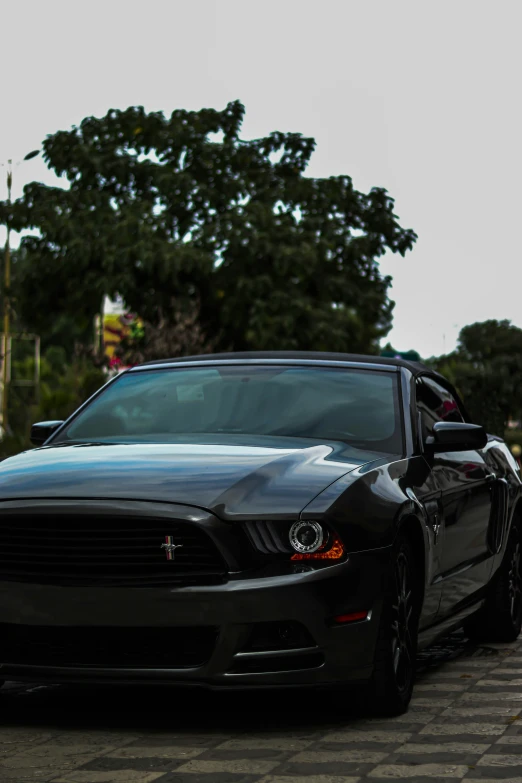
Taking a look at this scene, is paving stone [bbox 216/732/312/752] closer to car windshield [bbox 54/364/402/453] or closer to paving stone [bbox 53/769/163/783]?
paving stone [bbox 53/769/163/783]

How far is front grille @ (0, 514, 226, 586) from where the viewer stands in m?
5.45

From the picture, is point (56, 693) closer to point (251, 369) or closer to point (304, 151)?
point (251, 369)

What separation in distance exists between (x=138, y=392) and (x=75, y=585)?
6.65 ft

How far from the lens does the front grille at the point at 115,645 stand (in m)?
5.48

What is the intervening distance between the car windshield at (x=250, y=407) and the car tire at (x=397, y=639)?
2.27 feet

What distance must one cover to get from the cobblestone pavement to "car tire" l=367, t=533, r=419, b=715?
96 mm

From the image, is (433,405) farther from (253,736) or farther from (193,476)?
(253,736)

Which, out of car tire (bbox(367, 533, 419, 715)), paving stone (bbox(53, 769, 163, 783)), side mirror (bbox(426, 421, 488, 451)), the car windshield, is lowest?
paving stone (bbox(53, 769, 163, 783))

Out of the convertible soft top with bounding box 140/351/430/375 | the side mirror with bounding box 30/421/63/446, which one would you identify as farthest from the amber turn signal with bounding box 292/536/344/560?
the side mirror with bounding box 30/421/63/446

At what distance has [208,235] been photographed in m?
35.8

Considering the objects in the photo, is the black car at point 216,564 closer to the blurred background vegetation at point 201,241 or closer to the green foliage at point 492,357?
the blurred background vegetation at point 201,241

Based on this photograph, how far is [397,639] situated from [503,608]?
2.62m

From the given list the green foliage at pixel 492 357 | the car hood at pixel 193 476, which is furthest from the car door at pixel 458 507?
the green foliage at pixel 492 357

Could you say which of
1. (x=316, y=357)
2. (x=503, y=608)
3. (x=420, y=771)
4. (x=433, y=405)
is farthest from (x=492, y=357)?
(x=420, y=771)
